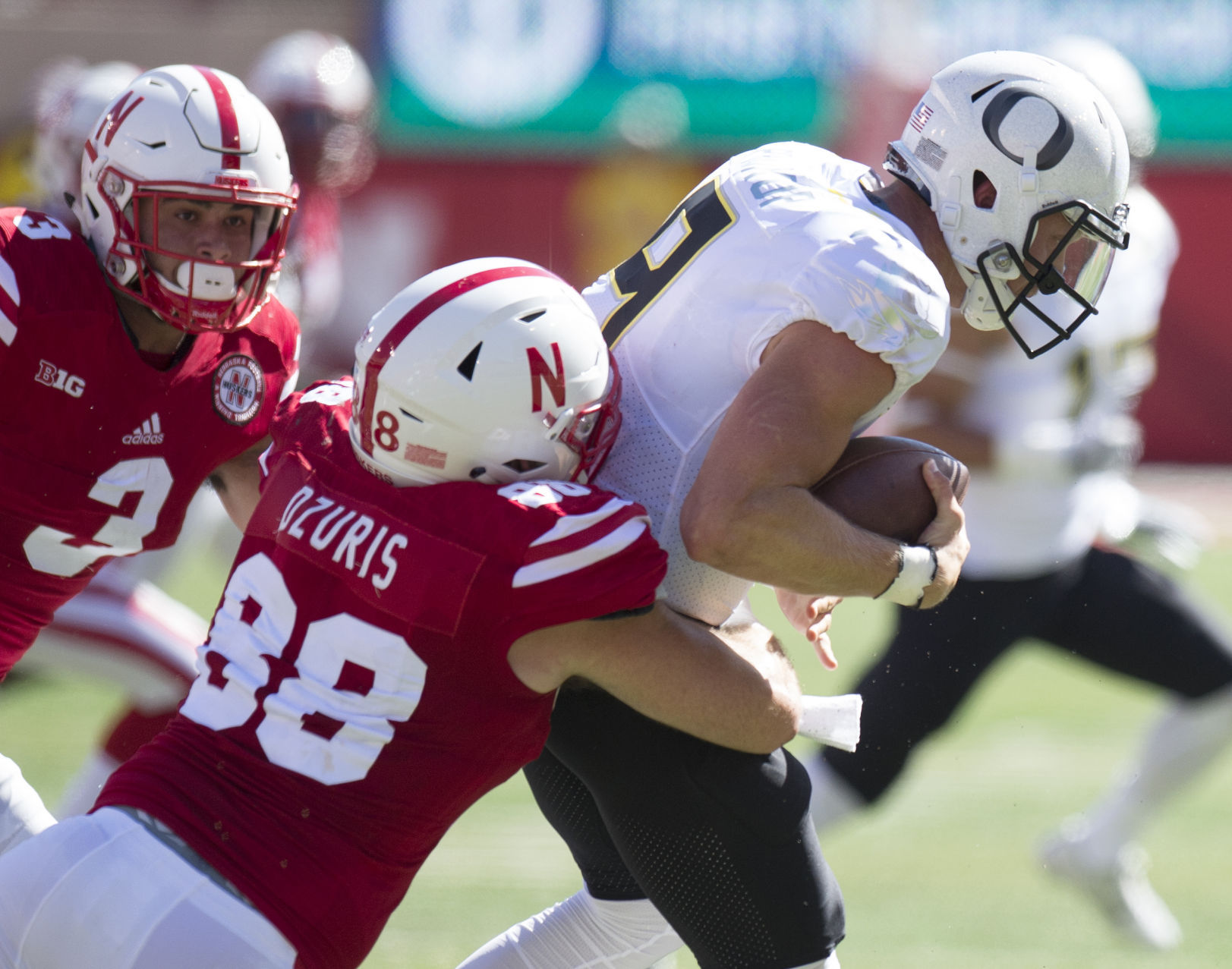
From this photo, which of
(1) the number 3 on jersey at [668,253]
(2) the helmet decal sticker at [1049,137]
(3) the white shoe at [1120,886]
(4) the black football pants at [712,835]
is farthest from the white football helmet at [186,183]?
(3) the white shoe at [1120,886]

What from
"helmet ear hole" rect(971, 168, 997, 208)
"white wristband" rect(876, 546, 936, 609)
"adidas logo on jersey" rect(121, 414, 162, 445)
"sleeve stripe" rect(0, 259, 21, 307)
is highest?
"helmet ear hole" rect(971, 168, 997, 208)

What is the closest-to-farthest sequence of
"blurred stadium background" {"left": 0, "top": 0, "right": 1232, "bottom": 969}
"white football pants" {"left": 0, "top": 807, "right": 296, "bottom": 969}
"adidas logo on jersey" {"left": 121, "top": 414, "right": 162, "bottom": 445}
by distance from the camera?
"white football pants" {"left": 0, "top": 807, "right": 296, "bottom": 969} < "adidas logo on jersey" {"left": 121, "top": 414, "right": 162, "bottom": 445} < "blurred stadium background" {"left": 0, "top": 0, "right": 1232, "bottom": 969}

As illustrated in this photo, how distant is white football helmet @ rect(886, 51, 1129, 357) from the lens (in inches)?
96.6

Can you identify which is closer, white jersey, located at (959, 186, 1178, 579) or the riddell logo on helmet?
the riddell logo on helmet

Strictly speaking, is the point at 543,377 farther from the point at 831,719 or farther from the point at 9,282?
the point at 9,282

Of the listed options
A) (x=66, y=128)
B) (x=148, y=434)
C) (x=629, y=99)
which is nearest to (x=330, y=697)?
(x=148, y=434)

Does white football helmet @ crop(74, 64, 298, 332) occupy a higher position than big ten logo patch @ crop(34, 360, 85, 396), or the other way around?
white football helmet @ crop(74, 64, 298, 332)

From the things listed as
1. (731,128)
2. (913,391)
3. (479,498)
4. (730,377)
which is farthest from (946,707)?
(731,128)

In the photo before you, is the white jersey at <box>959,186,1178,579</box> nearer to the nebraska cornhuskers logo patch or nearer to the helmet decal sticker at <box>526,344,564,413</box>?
the nebraska cornhuskers logo patch

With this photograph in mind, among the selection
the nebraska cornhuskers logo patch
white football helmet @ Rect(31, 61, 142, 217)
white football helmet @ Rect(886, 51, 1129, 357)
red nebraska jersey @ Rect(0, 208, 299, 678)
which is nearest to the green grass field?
red nebraska jersey @ Rect(0, 208, 299, 678)

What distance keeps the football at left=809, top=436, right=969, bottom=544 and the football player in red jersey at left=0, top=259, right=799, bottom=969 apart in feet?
0.91

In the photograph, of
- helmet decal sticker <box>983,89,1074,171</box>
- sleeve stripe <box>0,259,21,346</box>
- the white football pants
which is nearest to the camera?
the white football pants

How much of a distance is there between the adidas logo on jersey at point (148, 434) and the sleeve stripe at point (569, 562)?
120 centimetres

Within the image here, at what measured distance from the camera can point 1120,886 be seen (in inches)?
155
